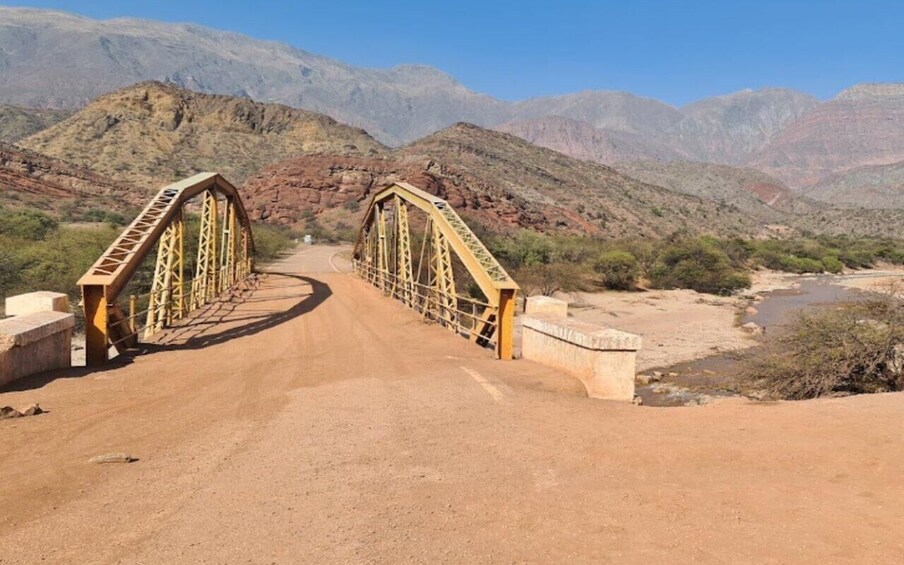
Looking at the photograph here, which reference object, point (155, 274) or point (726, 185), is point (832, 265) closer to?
point (155, 274)

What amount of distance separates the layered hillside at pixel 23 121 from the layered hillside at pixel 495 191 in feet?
233

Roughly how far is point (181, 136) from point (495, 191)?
5785cm

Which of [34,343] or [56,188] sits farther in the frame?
[56,188]

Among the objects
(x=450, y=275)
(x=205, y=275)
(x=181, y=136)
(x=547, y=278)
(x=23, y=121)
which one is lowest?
(x=547, y=278)

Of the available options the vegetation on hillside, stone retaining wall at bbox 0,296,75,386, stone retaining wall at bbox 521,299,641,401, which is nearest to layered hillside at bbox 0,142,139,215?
the vegetation on hillside

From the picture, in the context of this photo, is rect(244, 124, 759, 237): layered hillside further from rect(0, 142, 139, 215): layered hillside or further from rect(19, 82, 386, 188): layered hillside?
rect(0, 142, 139, 215): layered hillside

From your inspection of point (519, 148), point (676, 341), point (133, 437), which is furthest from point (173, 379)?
point (519, 148)

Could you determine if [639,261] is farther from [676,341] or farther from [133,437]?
[133,437]

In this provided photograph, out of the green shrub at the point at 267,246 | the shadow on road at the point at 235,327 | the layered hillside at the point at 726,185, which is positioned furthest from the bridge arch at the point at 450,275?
the layered hillside at the point at 726,185

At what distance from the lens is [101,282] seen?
9539 millimetres

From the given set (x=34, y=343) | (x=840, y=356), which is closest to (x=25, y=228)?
(x=34, y=343)

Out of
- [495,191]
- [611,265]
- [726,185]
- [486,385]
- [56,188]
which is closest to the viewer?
[486,385]

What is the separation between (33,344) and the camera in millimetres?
7699

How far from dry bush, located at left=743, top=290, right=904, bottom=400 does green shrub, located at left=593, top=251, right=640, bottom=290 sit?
3173 centimetres
